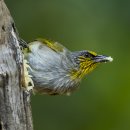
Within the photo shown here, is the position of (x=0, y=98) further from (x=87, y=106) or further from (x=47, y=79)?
(x=87, y=106)

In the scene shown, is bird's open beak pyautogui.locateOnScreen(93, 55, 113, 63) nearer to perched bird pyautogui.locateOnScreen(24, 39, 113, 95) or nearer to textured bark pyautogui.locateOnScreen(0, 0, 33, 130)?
perched bird pyautogui.locateOnScreen(24, 39, 113, 95)

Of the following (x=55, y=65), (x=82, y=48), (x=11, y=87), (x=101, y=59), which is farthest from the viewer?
(x=82, y=48)

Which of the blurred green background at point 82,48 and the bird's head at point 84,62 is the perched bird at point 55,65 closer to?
the bird's head at point 84,62

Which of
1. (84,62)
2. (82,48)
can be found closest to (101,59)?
(84,62)

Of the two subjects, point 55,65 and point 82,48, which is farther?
point 82,48

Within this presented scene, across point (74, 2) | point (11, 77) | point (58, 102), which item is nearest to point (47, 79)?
point (11, 77)

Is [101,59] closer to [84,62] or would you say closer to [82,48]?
[84,62]

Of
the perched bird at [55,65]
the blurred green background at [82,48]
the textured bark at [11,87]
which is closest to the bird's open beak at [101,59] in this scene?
the perched bird at [55,65]
